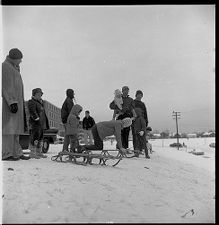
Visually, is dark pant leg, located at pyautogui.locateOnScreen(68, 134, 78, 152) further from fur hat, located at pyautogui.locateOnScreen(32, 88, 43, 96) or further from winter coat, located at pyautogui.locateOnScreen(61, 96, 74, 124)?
fur hat, located at pyautogui.locateOnScreen(32, 88, 43, 96)

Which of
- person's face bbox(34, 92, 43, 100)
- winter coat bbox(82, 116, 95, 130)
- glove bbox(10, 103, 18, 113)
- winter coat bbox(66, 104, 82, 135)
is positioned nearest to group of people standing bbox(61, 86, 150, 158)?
winter coat bbox(66, 104, 82, 135)

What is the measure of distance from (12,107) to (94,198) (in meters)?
2.33

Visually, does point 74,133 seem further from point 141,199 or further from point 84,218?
point 84,218

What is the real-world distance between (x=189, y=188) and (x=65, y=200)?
2.26m

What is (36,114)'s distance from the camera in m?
6.20

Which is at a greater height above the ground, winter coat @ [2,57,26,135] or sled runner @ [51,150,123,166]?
winter coat @ [2,57,26,135]

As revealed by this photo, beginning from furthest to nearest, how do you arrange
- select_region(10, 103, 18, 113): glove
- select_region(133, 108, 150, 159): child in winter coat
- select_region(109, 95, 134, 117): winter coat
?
select_region(133, 108, 150, 159): child in winter coat
select_region(109, 95, 134, 117): winter coat
select_region(10, 103, 18, 113): glove

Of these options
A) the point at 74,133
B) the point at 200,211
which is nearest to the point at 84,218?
the point at 200,211

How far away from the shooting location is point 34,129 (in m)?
6.17

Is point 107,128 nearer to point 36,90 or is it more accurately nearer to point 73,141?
point 73,141

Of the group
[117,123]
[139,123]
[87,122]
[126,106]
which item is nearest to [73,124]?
[117,123]

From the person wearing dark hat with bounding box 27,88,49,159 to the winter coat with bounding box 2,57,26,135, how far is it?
862 millimetres

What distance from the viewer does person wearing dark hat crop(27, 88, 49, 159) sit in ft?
20.1

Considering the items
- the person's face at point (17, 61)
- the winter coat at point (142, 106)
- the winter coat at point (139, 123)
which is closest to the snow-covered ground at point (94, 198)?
the person's face at point (17, 61)
